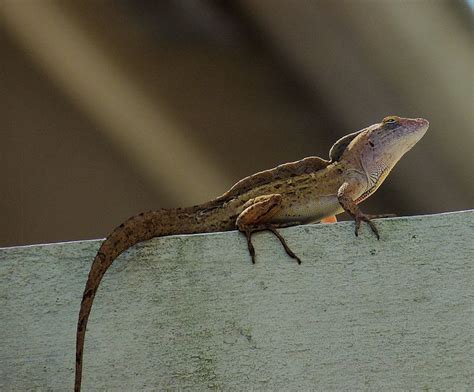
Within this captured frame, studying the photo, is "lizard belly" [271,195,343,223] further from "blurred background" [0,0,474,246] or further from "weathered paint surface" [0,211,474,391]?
"blurred background" [0,0,474,246]

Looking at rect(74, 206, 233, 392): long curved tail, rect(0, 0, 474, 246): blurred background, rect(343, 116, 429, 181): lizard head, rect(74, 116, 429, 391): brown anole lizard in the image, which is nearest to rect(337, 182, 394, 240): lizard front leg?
rect(74, 116, 429, 391): brown anole lizard

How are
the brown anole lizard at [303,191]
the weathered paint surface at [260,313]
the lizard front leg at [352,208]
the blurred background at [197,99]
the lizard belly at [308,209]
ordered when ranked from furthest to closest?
the blurred background at [197,99] → the lizard belly at [308,209] → the brown anole lizard at [303,191] → the lizard front leg at [352,208] → the weathered paint surface at [260,313]

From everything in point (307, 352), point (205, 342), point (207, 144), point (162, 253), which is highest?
point (162, 253)

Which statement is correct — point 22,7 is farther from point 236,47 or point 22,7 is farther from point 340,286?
point 340,286

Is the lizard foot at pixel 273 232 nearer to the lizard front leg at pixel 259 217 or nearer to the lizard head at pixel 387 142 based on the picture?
the lizard front leg at pixel 259 217

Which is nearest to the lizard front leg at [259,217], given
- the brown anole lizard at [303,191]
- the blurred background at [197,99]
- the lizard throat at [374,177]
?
the brown anole lizard at [303,191]

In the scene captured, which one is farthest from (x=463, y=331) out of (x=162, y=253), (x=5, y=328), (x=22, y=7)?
(x=22, y=7)

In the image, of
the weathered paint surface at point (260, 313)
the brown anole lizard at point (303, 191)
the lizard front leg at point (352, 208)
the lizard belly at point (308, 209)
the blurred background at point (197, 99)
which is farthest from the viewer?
the blurred background at point (197, 99)
